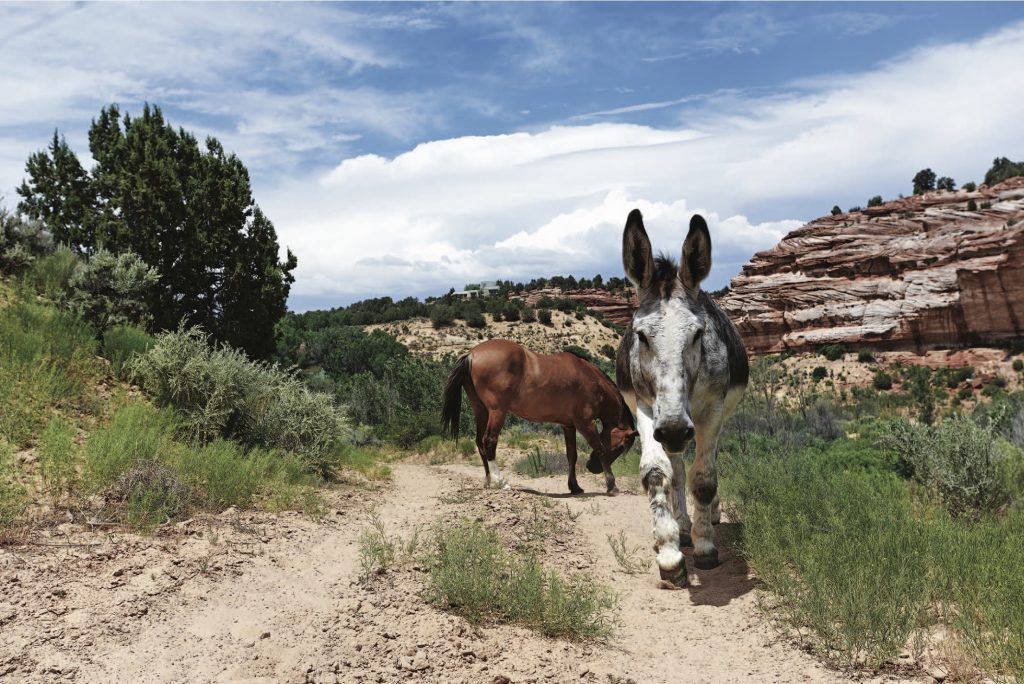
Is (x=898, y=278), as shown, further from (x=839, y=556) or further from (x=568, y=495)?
(x=839, y=556)

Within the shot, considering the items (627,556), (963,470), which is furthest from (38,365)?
(963,470)

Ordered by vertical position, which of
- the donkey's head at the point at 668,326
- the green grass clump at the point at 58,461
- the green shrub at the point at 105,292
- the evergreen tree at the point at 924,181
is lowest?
the green grass clump at the point at 58,461

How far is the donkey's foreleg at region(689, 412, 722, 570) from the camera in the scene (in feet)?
20.1

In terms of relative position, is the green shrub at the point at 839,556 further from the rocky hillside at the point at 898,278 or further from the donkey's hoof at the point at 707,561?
the rocky hillside at the point at 898,278

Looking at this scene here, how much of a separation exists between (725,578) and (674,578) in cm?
92

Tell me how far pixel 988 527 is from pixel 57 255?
15776 mm

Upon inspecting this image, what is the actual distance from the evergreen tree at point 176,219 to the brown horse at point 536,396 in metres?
9.37

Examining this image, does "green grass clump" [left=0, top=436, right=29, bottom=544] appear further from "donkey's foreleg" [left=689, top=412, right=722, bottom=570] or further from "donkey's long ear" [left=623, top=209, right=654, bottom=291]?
"donkey's foreleg" [left=689, top=412, right=722, bottom=570]

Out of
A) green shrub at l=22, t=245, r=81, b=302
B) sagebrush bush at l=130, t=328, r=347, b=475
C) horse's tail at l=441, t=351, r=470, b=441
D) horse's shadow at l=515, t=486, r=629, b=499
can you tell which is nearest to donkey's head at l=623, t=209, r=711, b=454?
horse's shadow at l=515, t=486, r=629, b=499

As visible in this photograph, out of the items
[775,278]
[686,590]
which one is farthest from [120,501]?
[775,278]

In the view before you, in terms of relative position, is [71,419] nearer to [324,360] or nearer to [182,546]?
[182,546]

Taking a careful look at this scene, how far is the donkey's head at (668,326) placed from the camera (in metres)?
5.09

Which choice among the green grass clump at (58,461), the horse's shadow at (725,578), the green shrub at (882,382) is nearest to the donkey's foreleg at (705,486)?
the horse's shadow at (725,578)

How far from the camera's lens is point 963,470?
743 centimetres
